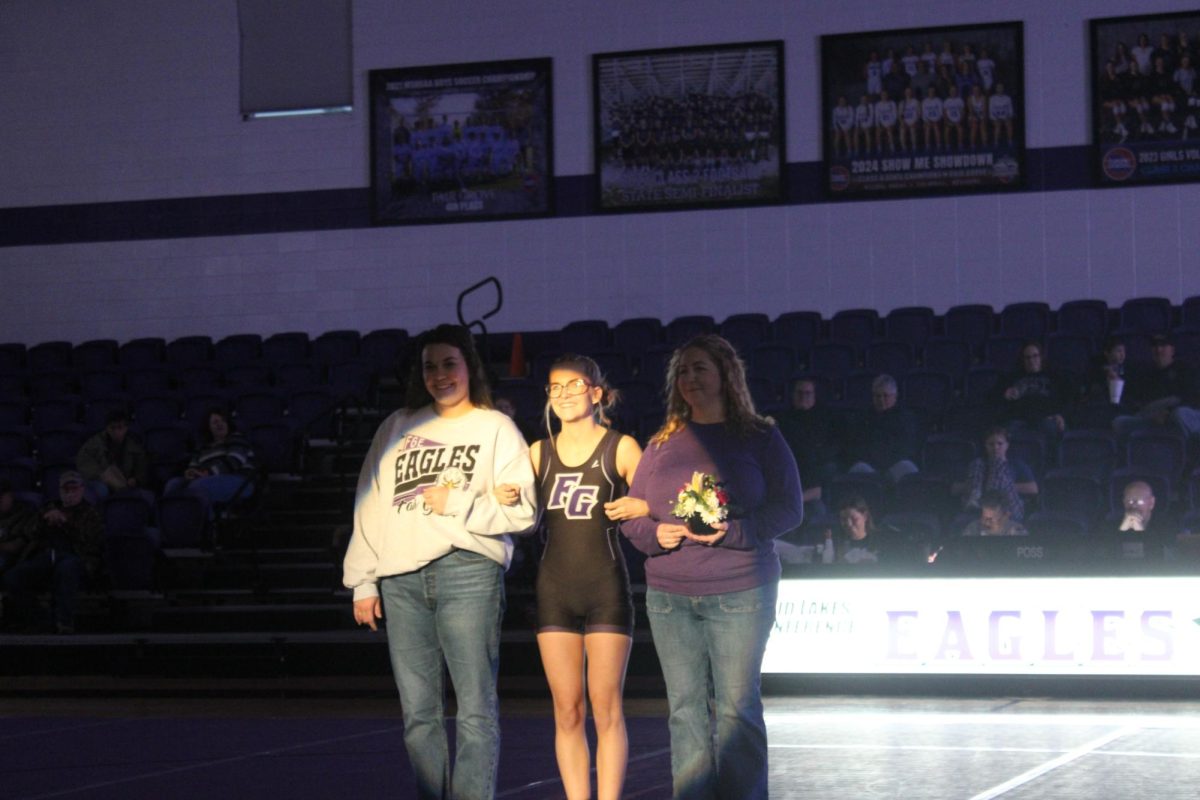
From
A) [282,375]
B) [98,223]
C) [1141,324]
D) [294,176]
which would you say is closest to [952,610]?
[1141,324]

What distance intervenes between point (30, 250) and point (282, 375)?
16.1 ft

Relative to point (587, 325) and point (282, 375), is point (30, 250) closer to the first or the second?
point (282, 375)

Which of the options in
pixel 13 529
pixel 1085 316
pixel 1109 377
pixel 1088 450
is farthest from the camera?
pixel 1085 316

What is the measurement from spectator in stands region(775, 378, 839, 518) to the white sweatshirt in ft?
24.0

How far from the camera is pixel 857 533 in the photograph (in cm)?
1114

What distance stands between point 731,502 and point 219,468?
9951 millimetres

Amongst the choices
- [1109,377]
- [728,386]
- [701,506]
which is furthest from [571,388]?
[1109,377]

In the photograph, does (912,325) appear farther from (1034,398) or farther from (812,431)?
(812,431)

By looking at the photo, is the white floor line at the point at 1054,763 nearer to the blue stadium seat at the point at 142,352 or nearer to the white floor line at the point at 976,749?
the white floor line at the point at 976,749

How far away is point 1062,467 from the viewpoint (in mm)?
12594

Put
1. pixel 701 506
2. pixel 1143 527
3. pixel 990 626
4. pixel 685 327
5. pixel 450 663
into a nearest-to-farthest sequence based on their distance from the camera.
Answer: pixel 701 506 → pixel 450 663 → pixel 990 626 → pixel 1143 527 → pixel 685 327

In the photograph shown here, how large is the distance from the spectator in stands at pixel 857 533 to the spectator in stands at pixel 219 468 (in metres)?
5.37

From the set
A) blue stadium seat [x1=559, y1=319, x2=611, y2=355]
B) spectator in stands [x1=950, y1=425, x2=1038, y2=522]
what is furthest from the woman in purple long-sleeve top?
blue stadium seat [x1=559, y1=319, x2=611, y2=355]

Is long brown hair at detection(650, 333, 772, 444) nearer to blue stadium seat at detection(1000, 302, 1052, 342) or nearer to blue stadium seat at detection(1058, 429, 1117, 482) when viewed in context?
blue stadium seat at detection(1058, 429, 1117, 482)
